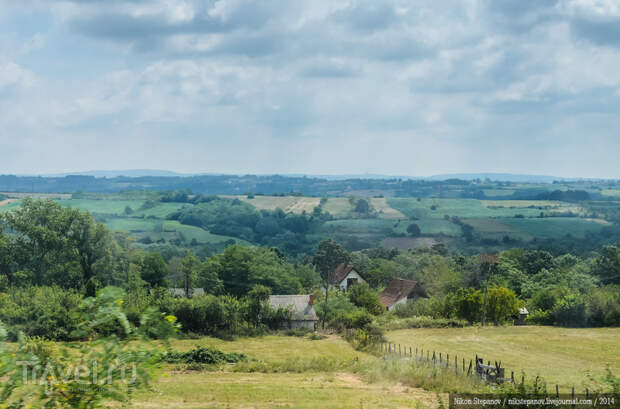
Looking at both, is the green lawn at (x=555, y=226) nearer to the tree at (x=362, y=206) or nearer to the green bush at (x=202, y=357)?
the tree at (x=362, y=206)

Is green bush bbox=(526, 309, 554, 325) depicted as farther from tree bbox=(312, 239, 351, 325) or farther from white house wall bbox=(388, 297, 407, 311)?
tree bbox=(312, 239, 351, 325)

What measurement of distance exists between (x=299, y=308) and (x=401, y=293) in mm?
15683

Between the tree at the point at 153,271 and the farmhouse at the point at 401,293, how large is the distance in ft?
80.5

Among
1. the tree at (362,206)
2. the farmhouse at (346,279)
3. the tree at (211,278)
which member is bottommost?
the farmhouse at (346,279)

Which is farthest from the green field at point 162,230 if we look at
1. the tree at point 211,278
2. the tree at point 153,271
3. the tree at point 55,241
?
the tree at point 55,241

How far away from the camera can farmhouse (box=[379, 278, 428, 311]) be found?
57500 millimetres

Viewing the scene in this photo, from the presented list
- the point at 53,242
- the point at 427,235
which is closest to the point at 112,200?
the point at 427,235

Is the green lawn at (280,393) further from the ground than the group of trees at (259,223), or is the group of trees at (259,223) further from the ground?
the green lawn at (280,393)

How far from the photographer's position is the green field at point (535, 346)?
88.1 ft

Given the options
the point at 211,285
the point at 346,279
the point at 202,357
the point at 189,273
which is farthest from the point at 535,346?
the point at 346,279

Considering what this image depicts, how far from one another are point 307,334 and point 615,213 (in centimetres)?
15612

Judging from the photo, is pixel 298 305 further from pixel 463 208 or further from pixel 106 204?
pixel 463 208

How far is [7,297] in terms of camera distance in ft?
121

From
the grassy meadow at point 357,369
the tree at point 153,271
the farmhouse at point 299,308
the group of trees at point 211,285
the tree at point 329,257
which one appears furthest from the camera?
the tree at point 329,257
